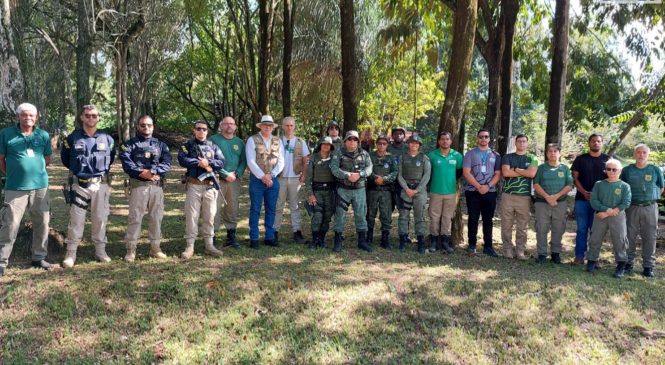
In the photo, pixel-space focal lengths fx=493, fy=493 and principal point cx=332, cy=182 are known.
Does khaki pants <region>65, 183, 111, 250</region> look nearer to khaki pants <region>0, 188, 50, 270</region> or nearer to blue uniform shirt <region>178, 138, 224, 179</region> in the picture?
khaki pants <region>0, 188, 50, 270</region>

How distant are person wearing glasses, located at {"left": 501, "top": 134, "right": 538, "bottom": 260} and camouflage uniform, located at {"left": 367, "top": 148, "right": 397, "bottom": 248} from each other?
5.73ft

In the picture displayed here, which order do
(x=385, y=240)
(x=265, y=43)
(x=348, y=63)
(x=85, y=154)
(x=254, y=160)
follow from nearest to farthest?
(x=85, y=154)
(x=254, y=160)
(x=385, y=240)
(x=348, y=63)
(x=265, y=43)

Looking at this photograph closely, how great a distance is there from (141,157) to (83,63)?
6270 mm

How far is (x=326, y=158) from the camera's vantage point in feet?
24.8

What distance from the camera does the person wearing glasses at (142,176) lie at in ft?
20.5

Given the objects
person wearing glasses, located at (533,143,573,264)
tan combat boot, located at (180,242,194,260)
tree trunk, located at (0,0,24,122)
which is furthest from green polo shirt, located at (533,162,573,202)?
tree trunk, located at (0,0,24,122)

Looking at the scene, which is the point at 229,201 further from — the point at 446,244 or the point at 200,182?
the point at 446,244

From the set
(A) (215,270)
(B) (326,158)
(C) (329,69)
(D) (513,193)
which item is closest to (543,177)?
(D) (513,193)

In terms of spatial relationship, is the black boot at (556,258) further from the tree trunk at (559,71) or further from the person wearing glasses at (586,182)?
the tree trunk at (559,71)

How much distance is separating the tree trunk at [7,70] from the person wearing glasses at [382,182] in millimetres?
4898

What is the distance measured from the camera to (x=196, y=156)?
6668 mm

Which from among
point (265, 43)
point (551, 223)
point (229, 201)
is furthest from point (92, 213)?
point (265, 43)

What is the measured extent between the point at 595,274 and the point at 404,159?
317 cm

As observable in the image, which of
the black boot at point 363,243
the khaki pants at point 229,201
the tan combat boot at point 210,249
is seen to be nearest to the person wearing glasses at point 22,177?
the tan combat boot at point 210,249
